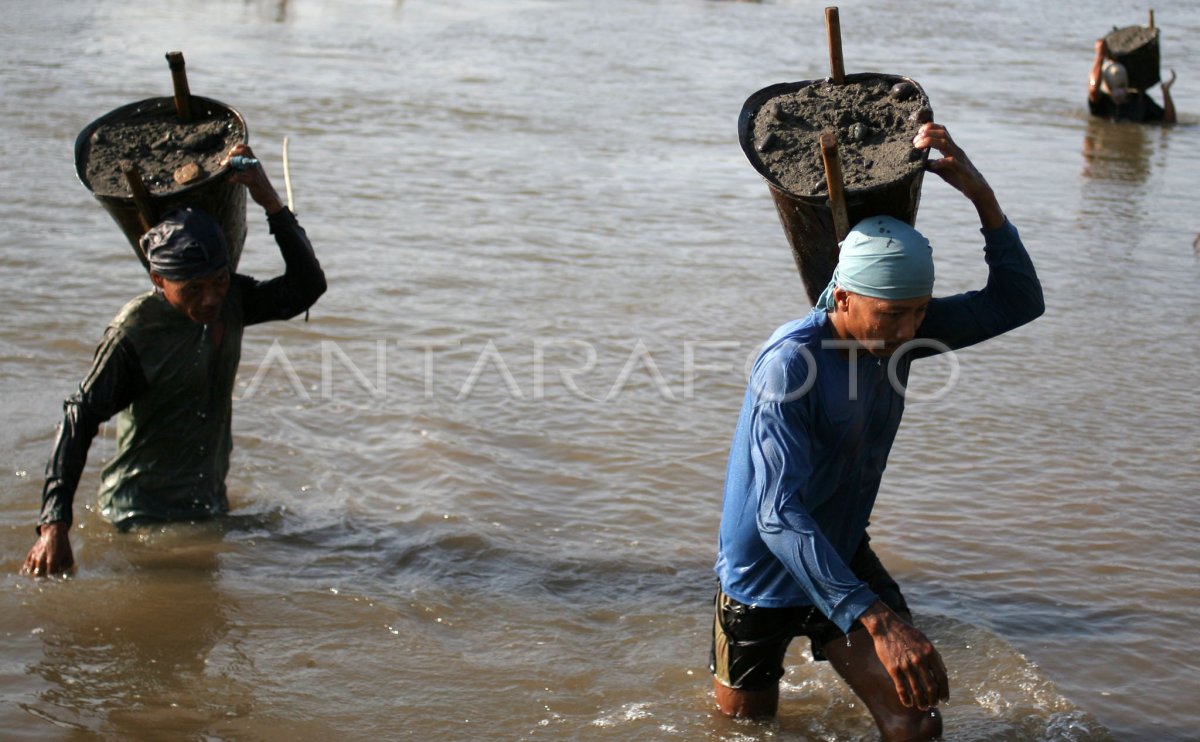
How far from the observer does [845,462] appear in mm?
3270

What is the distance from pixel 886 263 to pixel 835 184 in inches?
9.8

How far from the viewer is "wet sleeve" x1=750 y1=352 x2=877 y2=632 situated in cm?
296

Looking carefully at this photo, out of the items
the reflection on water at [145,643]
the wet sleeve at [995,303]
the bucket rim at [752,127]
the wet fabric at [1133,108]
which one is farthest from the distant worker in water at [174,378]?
the wet fabric at [1133,108]

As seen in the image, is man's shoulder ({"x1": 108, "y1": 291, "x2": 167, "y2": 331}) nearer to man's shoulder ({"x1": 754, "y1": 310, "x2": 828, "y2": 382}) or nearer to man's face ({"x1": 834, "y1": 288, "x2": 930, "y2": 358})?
man's shoulder ({"x1": 754, "y1": 310, "x2": 828, "y2": 382})

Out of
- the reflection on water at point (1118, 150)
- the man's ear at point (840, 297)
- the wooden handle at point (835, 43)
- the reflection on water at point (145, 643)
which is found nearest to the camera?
the man's ear at point (840, 297)

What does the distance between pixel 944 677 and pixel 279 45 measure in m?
17.1

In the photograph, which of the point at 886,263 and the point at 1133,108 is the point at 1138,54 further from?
the point at 886,263

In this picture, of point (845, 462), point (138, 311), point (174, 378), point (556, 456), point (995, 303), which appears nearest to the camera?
point (845, 462)

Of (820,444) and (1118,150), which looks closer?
(820,444)

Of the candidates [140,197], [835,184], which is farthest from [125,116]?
[835,184]

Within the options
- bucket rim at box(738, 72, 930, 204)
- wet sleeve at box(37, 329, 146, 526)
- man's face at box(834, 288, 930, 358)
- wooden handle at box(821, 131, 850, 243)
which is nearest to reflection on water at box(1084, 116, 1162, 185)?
bucket rim at box(738, 72, 930, 204)

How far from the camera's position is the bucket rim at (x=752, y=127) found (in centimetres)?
325

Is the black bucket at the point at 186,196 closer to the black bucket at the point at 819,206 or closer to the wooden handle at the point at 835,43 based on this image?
the black bucket at the point at 819,206

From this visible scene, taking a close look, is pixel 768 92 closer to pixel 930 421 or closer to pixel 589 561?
pixel 589 561
